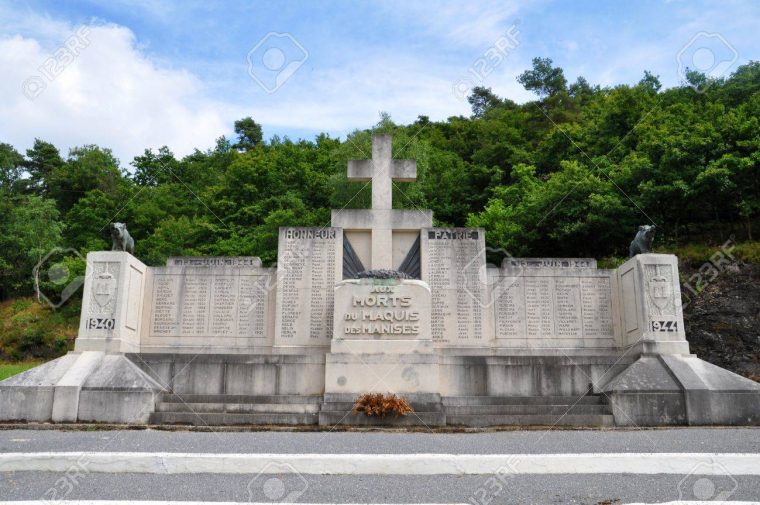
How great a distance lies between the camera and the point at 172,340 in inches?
556

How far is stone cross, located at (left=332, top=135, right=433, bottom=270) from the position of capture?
583 inches

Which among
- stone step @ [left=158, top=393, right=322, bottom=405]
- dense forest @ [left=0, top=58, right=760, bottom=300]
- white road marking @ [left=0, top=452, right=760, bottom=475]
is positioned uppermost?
Result: dense forest @ [left=0, top=58, right=760, bottom=300]

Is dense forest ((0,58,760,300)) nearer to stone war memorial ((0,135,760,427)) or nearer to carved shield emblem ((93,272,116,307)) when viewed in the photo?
stone war memorial ((0,135,760,427))

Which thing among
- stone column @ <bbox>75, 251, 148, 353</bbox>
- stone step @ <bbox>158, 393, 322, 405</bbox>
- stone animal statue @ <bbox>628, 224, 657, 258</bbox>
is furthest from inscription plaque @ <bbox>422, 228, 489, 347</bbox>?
stone column @ <bbox>75, 251, 148, 353</bbox>

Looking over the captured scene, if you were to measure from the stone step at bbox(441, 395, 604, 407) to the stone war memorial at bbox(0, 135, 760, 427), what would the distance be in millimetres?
28

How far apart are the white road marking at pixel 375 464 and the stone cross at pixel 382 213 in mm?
8285

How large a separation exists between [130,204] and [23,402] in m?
30.9

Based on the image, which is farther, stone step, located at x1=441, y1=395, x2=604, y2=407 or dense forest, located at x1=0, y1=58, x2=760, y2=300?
dense forest, located at x1=0, y1=58, x2=760, y2=300

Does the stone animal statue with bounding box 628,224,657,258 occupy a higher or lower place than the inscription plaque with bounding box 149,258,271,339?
higher

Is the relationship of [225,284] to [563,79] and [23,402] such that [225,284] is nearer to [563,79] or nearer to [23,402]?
[23,402]

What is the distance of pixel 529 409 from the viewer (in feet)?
36.1

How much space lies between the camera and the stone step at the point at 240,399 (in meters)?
11.3

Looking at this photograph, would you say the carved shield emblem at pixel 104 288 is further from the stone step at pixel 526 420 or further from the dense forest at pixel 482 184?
the dense forest at pixel 482 184

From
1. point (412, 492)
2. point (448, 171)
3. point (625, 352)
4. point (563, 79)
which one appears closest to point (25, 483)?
point (412, 492)
